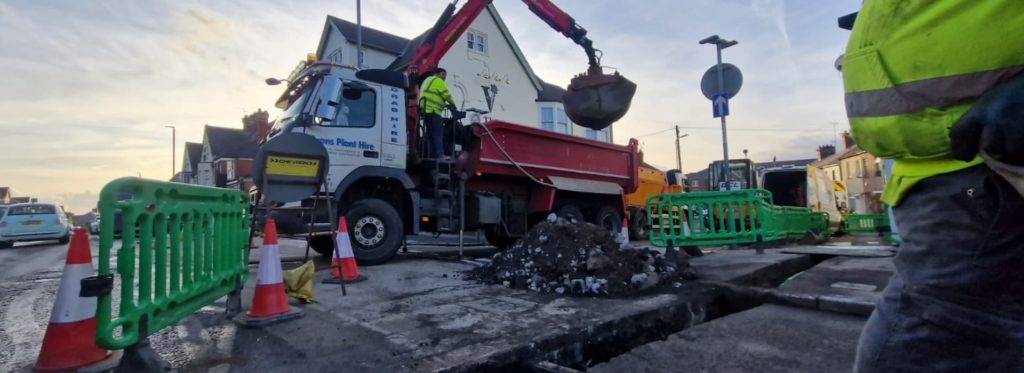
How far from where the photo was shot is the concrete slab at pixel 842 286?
11.4ft

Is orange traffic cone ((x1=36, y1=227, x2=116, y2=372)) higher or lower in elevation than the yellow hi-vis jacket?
lower

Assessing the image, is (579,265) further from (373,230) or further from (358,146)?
(358,146)

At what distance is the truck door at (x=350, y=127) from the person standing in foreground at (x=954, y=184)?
6148mm

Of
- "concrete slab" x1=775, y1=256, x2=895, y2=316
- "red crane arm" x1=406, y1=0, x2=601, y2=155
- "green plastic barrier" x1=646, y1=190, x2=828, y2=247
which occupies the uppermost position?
"red crane arm" x1=406, y1=0, x2=601, y2=155

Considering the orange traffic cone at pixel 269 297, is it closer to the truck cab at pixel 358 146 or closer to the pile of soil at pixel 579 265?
the pile of soil at pixel 579 265

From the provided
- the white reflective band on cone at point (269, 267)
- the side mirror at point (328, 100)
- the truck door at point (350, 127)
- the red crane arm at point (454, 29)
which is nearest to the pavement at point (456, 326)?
the white reflective band on cone at point (269, 267)

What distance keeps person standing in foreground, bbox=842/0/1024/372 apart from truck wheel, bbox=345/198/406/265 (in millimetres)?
6080

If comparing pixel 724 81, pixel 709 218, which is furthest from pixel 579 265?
pixel 724 81

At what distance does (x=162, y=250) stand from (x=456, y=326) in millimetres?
1693

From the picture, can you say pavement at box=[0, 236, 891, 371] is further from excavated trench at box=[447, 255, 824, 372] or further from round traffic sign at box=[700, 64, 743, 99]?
round traffic sign at box=[700, 64, 743, 99]

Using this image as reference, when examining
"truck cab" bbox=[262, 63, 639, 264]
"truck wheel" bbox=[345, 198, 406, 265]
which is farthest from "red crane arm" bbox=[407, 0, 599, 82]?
"truck wheel" bbox=[345, 198, 406, 265]

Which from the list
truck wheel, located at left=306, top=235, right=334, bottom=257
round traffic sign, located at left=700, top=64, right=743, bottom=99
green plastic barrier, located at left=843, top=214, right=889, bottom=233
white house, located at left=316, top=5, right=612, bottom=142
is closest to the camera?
truck wheel, located at left=306, top=235, right=334, bottom=257

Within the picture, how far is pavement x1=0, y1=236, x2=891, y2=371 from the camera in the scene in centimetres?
267

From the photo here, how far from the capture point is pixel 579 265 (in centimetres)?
482
